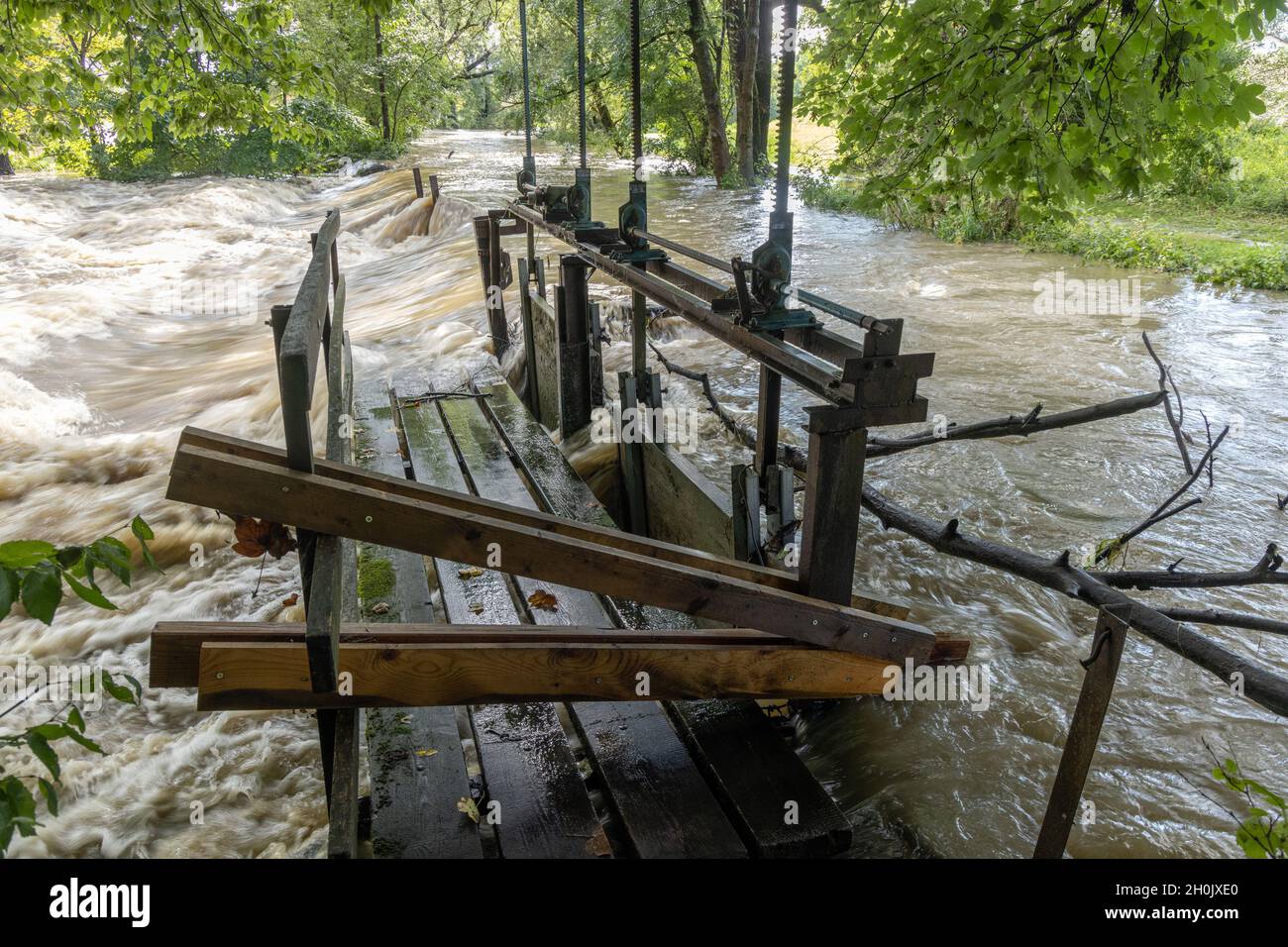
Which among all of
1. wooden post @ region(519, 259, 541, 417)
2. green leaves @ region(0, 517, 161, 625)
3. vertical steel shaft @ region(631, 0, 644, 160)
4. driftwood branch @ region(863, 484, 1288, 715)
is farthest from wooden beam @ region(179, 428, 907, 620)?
wooden post @ region(519, 259, 541, 417)

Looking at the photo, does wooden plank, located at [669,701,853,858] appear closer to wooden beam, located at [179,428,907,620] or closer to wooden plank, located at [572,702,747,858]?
wooden plank, located at [572,702,747,858]

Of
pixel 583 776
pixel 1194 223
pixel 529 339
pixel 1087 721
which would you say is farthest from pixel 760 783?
pixel 1194 223

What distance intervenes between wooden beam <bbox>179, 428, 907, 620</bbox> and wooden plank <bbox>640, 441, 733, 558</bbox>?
1.09 metres

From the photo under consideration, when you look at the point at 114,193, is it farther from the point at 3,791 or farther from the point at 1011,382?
the point at 3,791

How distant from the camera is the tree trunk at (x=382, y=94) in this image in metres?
28.1

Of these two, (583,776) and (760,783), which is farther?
(583,776)

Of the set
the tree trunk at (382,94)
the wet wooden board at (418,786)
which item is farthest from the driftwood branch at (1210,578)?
the tree trunk at (382,94)

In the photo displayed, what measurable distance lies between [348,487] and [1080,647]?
3989 mm

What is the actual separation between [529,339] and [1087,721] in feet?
21.0

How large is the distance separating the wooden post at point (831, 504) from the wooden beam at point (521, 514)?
0.37ft

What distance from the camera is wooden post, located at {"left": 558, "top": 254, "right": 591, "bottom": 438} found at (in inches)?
249

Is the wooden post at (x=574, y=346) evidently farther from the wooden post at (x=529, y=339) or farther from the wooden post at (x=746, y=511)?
the wooden post at (x=746, y=511)

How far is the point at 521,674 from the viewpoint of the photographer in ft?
8.66

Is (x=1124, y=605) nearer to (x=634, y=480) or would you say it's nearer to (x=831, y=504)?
(x=831, y=504)
